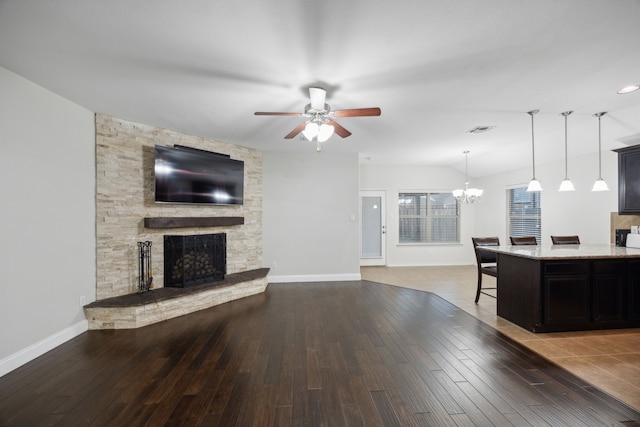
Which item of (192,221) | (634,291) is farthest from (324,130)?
(634,291)

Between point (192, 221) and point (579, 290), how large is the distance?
16.8ft

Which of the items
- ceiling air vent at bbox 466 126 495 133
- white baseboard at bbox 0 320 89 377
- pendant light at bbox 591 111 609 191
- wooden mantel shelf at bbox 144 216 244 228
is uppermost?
ceiling air vent at bbox 466 126 495 133

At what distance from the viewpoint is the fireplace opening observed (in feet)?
14.4

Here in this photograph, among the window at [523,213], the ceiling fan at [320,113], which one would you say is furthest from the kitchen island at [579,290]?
the window at [523,213]

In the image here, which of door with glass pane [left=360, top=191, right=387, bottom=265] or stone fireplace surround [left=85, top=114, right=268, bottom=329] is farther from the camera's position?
door with glass pane [left=360, top=191, right=387, bottom=265]

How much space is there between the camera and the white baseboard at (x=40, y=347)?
260 centimetres

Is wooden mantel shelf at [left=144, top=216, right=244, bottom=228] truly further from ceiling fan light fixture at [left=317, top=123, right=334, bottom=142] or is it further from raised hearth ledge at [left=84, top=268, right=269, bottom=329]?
ceiling fan light fixture at [left=317, top=123, right=334, bottom=142]

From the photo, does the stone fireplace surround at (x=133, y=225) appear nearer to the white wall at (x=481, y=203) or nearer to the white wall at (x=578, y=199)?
the white wall at (x=481, y=203)

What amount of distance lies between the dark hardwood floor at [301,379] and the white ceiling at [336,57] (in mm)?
2604

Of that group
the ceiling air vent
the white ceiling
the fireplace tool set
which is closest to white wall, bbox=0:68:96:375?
the white ceiling

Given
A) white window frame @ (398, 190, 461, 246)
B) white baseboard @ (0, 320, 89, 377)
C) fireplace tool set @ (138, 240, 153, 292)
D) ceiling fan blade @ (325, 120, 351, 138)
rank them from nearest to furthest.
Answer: white baseboard @ (0, 320, 89, 377) → ceiling fan blade @ (325, 120, 351, 138) → fireplace tool set @ (138, 240, 153, 292) → white window frame @ (398, 190, 461, 246)

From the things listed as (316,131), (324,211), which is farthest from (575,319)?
(324,211)

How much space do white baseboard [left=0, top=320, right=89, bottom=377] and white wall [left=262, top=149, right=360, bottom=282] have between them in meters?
3.07

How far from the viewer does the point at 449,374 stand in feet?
8.28
